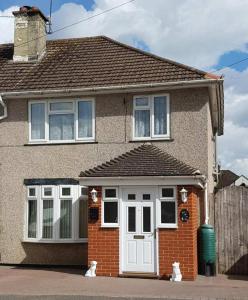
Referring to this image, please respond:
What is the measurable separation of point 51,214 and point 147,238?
358 cm

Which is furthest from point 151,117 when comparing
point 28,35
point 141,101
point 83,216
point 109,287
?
point 28,35

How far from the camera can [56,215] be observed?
1598 cm

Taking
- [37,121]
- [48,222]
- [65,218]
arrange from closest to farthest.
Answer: [65,218], [48,222], [37,121]

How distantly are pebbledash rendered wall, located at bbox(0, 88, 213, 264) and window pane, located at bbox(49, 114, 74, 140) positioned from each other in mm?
343

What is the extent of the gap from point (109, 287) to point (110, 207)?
2556 mm

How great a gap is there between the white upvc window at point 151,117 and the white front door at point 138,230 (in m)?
2.28

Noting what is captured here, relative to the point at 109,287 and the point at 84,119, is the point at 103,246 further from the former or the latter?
the point at 84,119

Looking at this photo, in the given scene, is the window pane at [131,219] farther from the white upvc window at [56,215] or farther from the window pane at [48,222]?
the window pane at [48,222]

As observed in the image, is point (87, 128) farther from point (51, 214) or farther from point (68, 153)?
point (51, 214)

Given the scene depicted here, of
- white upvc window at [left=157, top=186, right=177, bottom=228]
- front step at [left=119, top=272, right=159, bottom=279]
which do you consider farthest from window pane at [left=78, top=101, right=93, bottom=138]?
front step at [left=119, top=272, right=159, bottom=279]

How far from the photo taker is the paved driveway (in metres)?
11.1

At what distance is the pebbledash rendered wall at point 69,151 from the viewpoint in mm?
15258

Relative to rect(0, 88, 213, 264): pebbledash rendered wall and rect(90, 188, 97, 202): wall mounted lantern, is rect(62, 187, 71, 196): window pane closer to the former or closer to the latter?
rect(0, 88, 213, 264): pebbledash rendered wall

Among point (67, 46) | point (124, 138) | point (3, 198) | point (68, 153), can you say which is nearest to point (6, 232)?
point (3, 198)
